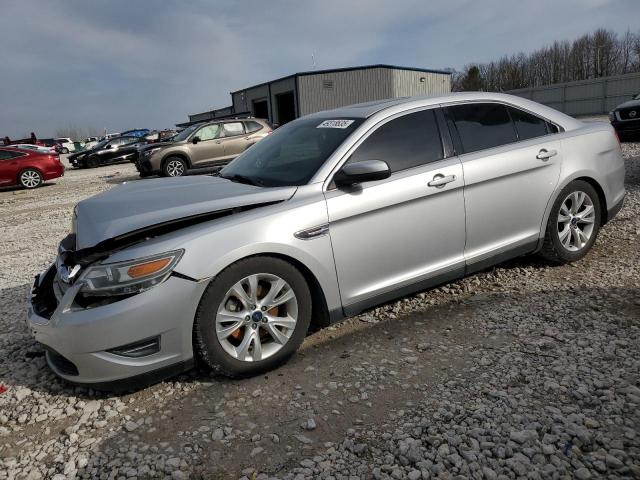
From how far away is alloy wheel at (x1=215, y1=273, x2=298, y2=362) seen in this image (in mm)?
2797

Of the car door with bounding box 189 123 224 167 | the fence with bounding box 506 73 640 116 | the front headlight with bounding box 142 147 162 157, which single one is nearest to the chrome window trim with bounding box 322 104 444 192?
the car door with bounding box 189 123 224 167

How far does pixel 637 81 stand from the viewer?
3284 cm

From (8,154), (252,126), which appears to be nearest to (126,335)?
(252,126)

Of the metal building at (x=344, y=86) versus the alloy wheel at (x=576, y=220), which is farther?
the metal building at (x=344, y=86)

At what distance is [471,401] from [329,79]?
35.2m

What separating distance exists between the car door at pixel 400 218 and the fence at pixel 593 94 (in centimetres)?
3629

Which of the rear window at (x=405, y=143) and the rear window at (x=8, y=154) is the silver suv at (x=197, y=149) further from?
the rear window at (x=405, y=143)

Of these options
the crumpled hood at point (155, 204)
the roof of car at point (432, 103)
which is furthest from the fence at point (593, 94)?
the crumpled hood at point (155, 204)

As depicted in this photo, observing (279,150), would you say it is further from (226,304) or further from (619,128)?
(619,128)

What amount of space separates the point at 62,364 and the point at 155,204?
1104 mm

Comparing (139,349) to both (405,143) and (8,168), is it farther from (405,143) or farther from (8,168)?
(8,168)

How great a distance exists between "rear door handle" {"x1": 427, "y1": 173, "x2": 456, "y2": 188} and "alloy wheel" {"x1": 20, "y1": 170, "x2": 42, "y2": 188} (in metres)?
16.3

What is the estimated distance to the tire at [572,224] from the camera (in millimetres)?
4121

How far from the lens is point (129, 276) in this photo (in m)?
2.55
